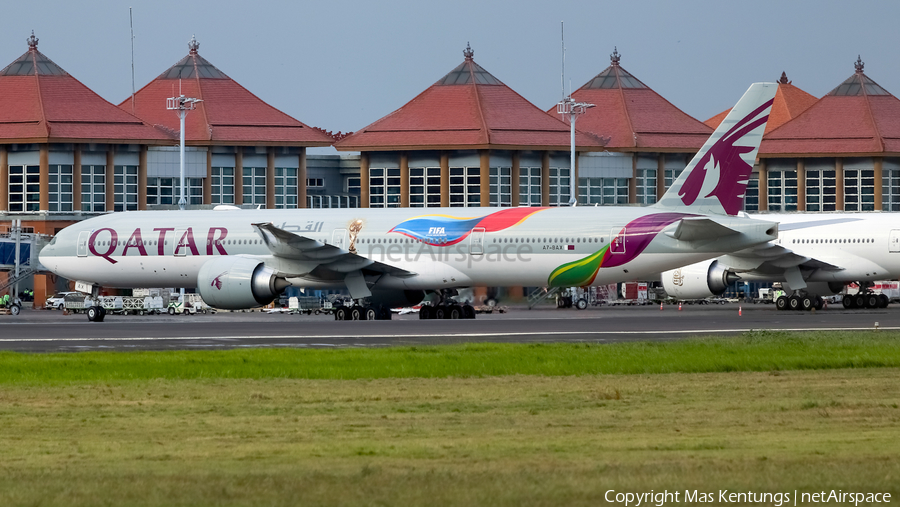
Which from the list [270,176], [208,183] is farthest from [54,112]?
[270,176]

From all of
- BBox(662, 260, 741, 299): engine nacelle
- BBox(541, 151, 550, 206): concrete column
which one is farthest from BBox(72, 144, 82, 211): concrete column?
BBox(662, 260, 741, 299): engine nacelle

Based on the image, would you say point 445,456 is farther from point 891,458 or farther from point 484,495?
point 891,458

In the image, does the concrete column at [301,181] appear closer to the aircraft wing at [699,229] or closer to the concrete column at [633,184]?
the concrete column at [633,184]

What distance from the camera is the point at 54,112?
262 feet

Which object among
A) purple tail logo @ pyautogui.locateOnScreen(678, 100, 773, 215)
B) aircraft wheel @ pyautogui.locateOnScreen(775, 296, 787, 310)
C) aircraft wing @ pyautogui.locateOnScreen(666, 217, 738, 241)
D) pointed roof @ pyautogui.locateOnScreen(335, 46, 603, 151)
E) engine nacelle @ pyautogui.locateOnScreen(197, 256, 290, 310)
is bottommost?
aircraft wheel @ pyautogui.locateOnScreen(775, 296, 787, 310)

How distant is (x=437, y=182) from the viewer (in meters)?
84.6

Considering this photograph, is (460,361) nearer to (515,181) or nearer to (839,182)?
(515,181)

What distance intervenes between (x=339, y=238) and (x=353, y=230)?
0.52m

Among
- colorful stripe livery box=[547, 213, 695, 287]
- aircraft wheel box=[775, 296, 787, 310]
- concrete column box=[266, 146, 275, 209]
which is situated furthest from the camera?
concrete column box=[266, 146, 275, 209]

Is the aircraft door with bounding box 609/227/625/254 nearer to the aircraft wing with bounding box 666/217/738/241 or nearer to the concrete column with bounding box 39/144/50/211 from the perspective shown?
the aircraft wing with bounding box 666/217/738/241

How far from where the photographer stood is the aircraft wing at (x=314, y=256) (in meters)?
39.2

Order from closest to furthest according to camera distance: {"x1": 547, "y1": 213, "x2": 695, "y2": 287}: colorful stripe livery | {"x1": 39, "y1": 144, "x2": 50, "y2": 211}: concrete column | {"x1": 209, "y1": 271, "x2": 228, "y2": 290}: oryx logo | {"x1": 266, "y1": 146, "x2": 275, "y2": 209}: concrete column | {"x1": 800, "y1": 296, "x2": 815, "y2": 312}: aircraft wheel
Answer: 1. {"x1": 547, "y1": 213, "x2": 695, "y2": 287}: colorful stripe livery
2. {"x1": 209, "y1": 271, "x2": 228, "y2": 290}: oryx logo
3. {"x1": 800, "y1": 296, "x2": 815, "y2": 312}: aircraft wheel
4. {"x1": 39, "y1": 144, "x2": 50, "y2": 211}: concrete column
5. {"x1": 266, "y1": 146, "x2": 275, "y2": 209}: concrete column

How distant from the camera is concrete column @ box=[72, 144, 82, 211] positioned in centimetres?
7819

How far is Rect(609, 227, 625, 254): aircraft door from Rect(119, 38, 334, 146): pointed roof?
1903 inches
